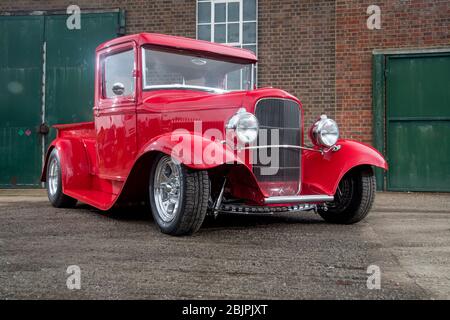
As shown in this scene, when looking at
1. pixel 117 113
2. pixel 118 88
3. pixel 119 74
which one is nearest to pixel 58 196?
pixel 117 113

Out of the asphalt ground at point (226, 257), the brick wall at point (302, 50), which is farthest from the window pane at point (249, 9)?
the asphalt ground at point (226, 257)

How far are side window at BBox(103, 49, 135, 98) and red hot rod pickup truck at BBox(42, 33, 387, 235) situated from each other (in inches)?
0.4

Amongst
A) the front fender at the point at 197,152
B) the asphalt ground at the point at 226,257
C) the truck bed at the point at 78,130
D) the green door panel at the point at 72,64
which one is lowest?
the asphalt ground at the point at 226,257

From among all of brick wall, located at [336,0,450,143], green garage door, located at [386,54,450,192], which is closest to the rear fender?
brick wall, located at [336,0,450,143]

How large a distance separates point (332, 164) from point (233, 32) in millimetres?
5658

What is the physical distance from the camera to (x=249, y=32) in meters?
9.67

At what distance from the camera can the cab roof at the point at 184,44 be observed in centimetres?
494

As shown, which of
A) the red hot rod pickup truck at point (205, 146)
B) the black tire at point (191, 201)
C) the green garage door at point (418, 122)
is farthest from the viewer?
the green garage door at point (418, 122)

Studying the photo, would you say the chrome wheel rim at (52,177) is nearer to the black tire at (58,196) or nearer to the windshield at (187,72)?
the black tire at (58,196)

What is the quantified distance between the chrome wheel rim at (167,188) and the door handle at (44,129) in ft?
20.7

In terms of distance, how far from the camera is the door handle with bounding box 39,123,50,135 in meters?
9.90

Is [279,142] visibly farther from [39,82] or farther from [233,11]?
[39,82]

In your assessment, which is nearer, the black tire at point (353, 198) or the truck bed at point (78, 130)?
the black tire at point (353, 198)
